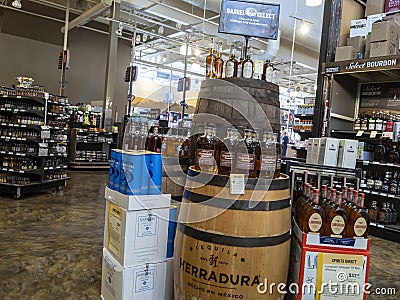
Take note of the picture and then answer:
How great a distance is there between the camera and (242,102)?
1.99 metres

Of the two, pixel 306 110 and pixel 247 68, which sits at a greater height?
pixel 306 110

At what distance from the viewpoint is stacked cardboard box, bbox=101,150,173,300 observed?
6.27 feet

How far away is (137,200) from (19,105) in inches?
176

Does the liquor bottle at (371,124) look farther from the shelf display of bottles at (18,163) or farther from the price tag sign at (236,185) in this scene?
the shelf display of bottles at (18,163)

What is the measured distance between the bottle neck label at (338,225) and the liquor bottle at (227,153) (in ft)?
2.14

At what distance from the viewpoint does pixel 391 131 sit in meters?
4.61

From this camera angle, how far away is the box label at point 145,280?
1972mm

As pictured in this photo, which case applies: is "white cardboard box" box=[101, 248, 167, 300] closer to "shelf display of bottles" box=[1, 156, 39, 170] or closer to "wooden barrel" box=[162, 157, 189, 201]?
"wooden barrel" box=[162, 157, 189, 201]

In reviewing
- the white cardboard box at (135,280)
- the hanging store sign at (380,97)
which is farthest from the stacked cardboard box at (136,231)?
the hanging store sign at (380,97)

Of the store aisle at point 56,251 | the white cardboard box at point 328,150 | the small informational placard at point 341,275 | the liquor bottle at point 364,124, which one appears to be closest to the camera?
the small informational placard at point 341,275

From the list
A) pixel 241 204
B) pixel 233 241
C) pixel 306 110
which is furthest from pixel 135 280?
pixel 306 110

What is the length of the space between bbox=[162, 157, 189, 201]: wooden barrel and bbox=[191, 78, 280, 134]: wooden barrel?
42 cm

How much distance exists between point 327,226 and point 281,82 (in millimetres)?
17395

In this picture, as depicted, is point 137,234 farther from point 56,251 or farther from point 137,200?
point 56,251
